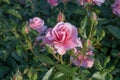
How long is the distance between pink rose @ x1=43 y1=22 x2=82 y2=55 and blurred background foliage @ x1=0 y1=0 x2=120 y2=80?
0.05 metres

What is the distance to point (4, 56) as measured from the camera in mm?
2137

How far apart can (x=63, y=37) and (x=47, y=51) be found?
104mm

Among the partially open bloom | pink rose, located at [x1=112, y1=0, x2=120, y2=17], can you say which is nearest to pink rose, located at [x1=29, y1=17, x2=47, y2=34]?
the partially open bloom

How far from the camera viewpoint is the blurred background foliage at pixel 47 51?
1627mm

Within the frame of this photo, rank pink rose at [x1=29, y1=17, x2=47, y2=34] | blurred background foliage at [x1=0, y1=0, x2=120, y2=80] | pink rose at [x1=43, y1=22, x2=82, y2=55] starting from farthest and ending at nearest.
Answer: pink rose at [x1=29, y1=17, x2=47, y2=34] → blurred background foliage at [x1=0, y1=0, x2=120, y2=80] → pink rose at [x1=43, y1=22, x2=82, y2=55]

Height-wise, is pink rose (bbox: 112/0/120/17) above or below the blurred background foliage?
above

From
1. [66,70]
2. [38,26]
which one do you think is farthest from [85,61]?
[38,26]

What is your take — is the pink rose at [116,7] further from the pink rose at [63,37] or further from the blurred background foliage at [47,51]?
the pink rose at [63,37]

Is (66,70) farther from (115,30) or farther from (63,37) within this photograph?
(115,30)

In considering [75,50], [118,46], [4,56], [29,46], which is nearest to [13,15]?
[4,56]

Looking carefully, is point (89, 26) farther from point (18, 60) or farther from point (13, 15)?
point (13, 15)

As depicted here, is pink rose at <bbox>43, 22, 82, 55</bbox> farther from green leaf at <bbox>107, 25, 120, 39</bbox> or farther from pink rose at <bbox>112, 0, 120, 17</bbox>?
pink rose at <bbox>112, 0, 120, 17</bbox>

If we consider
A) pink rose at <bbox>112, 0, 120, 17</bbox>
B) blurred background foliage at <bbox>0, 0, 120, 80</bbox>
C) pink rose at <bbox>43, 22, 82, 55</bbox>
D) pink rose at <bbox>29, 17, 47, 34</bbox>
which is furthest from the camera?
pink rose at <bbox>112, 0, 120, 17</bbox>

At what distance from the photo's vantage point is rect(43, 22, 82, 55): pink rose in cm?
153
